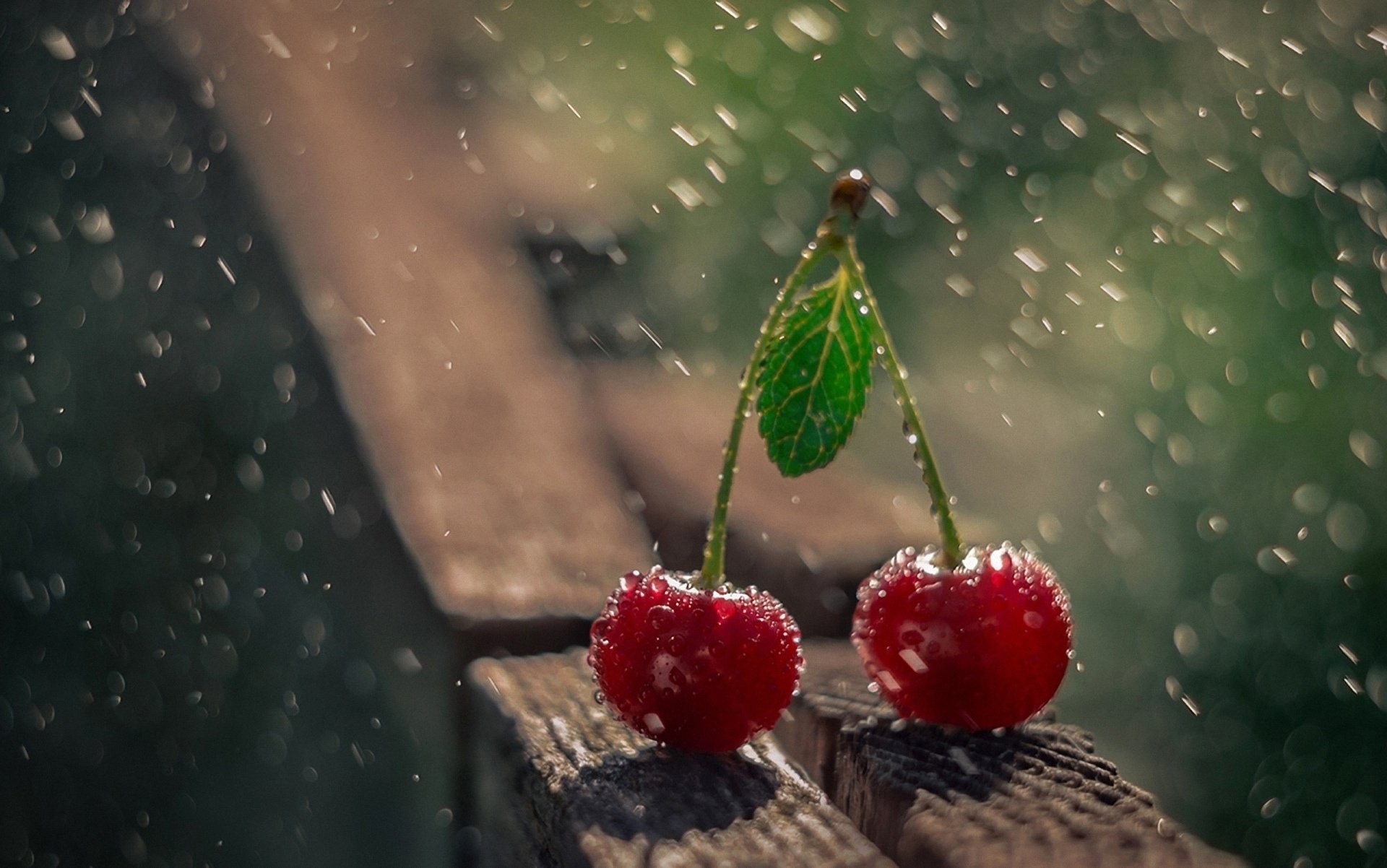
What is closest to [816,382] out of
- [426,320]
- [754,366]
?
[754,366]

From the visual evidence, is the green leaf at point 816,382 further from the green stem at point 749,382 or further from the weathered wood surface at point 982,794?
the weathered wood surface at point 982,794

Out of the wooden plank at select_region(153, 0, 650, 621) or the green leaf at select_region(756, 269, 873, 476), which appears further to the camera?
the wooden plank at select_region(153, 0, 650, 621)

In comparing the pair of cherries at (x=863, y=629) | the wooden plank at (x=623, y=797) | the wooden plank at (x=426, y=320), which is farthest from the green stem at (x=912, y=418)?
the wooden plank at (x=426, y=320)

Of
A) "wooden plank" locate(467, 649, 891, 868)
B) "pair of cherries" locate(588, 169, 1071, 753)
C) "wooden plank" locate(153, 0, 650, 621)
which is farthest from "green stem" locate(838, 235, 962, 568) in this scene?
"wooden plank" locate(153, 0, 650, 621)

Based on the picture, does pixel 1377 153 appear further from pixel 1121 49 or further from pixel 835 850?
pixel 835 850

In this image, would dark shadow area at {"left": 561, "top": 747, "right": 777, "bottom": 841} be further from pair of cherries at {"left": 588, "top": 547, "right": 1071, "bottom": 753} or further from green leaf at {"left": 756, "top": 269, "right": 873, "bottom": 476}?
green leaf at {"left": 756, "top": 269, "right": 873, "bottom": 476}

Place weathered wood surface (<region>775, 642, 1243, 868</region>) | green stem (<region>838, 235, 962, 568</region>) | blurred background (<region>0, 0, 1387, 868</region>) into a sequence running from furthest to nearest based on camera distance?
1. blurred background (<region>0, 0, 1387, 868</region>)
2. green stem (<region>838, 235, 962, 568</region>)
3. weathered wood surface (<region>775, 642, 1243, 868</region>)
